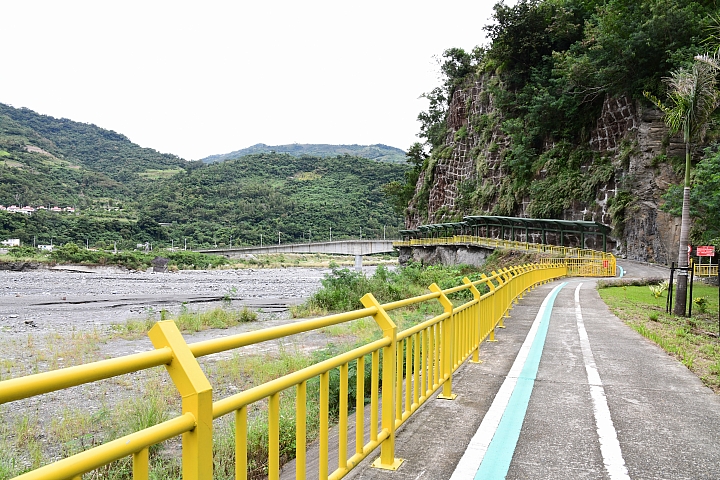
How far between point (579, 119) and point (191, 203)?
115m

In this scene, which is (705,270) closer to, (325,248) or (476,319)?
(476,319)

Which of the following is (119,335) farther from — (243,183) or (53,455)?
(243,183)

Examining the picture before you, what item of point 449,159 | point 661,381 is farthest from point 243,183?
point 661,381

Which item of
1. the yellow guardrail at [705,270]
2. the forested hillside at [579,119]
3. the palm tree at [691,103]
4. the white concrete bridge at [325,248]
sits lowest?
the white concrete bridge at [325,248]

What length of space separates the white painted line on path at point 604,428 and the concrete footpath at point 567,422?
1 cm

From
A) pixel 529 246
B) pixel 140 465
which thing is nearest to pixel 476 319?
pixel 140 465

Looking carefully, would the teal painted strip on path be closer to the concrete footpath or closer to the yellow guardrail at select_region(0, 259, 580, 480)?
the concrete footpath

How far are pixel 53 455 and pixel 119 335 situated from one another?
10466 millimetres

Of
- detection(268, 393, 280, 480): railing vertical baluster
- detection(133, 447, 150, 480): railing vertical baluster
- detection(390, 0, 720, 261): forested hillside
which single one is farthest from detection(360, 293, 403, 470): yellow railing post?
detection(390, 0, 720, 261): forested hillside

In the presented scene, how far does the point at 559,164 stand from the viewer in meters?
49.6

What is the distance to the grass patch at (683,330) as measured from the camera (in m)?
8.38

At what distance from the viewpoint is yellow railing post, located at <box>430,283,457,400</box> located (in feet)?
19.6

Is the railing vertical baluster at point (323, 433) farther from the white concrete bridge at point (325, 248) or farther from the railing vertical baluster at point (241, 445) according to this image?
the white concrete bridge at point (325, 248)

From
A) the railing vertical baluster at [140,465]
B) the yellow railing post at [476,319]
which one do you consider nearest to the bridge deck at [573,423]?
the yellow railing post at [476,319]
